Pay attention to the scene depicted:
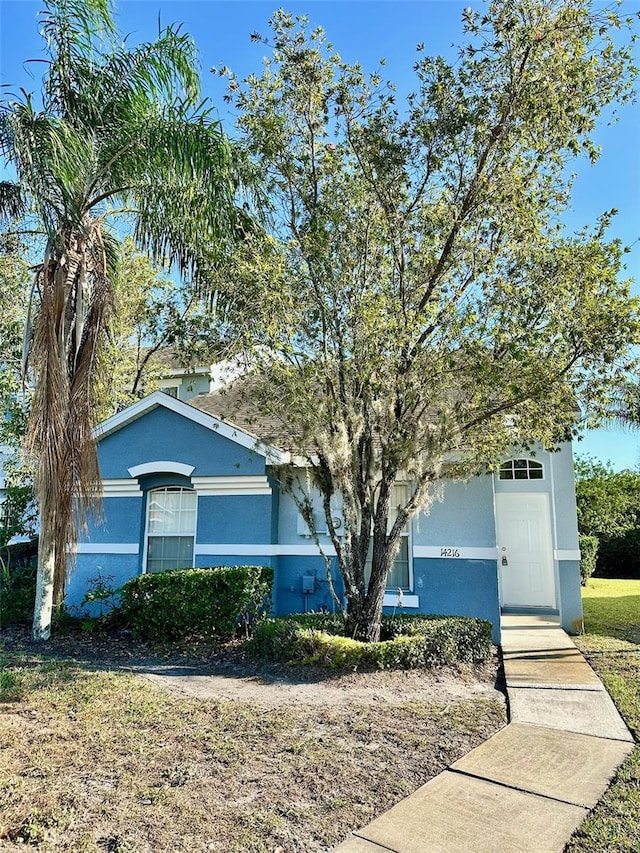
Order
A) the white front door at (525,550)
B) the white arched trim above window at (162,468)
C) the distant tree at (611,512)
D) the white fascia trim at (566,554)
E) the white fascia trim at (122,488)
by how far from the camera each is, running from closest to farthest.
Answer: the white fascia trim at (566,554)
the white arched trim above window at (162,468)
the white fascia trim at (122,488)
the white front door at (525,550)
the distant tree at (611,512)

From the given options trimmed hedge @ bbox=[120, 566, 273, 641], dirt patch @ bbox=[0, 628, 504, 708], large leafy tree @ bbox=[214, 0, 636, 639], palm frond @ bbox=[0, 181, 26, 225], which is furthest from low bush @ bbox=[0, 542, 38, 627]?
large leafy tree @ bbox=[214, 0, 636, 639]

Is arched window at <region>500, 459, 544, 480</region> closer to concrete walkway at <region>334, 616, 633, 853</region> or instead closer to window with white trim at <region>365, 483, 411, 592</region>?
window with white trim at <region>365, 483, 411, 592</region>

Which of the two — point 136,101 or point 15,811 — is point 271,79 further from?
point 15,811

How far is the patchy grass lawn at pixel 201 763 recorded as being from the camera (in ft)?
12.7

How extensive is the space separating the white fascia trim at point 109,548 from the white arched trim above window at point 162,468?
1.43 meters

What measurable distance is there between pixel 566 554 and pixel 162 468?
8.09 m

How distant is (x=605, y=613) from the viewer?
1433cm

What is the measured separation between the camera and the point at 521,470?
12.9m

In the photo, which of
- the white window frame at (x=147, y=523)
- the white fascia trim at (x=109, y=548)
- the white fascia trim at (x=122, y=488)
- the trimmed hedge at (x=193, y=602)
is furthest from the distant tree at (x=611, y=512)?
the white fascia trim at (x=109, y=548)

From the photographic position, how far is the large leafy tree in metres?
7.99

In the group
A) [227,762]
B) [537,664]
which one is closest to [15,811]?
[227,762]

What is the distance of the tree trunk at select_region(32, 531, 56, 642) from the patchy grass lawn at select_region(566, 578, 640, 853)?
26.8ft

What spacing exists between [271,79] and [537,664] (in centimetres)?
930

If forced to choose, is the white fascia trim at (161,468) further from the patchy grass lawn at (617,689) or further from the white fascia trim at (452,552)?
the patchy grass lawn at (617,689)
